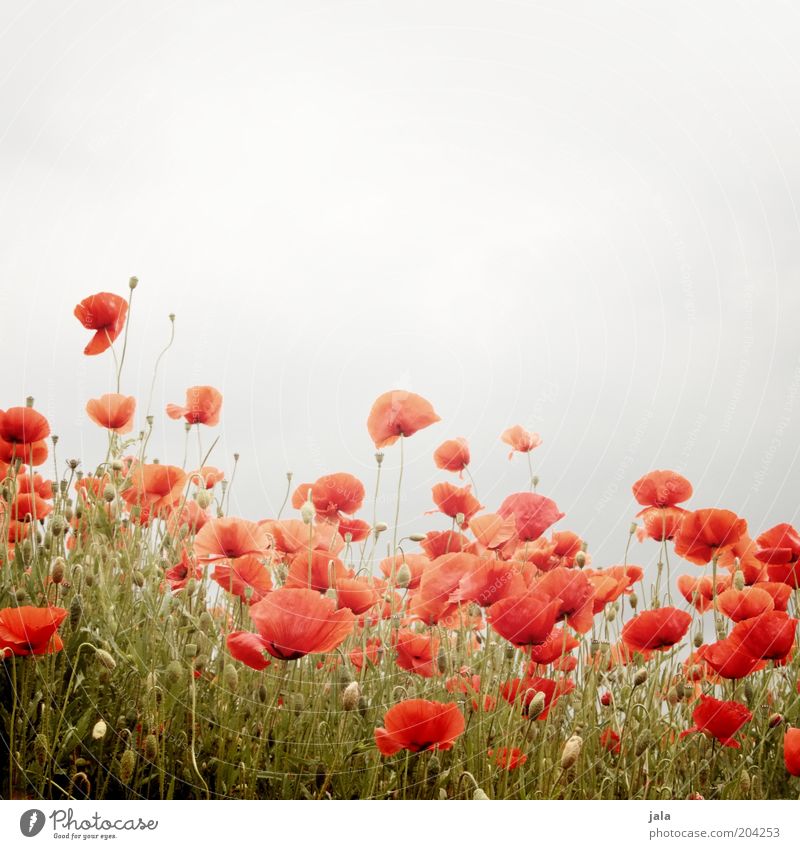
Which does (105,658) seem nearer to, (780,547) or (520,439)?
(520,439)

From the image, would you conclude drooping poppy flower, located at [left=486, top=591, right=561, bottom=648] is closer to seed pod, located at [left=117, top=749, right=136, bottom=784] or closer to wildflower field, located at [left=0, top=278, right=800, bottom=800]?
wildflower field, located at [left=0, top=278, right=800, bottom=800]

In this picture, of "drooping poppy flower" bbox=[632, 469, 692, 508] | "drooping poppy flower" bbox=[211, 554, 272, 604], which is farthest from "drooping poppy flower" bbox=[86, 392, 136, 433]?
"drooping poppy flower" bbox=[632, 469, 692, 508]

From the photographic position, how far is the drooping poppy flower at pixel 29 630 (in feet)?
4.36

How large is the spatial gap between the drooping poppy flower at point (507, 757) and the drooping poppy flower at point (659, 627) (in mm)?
328

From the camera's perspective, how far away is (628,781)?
1.65 meters

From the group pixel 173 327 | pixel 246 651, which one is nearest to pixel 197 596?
pixel 246 651

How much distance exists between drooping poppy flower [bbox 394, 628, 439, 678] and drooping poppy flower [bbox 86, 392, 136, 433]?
0.70 metres

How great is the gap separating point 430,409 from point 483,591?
0.37 metres

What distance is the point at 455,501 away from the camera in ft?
6.07

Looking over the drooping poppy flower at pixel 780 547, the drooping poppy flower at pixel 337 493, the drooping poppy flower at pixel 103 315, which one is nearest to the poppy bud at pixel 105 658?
the drooping poppy flower at pixel 337 493

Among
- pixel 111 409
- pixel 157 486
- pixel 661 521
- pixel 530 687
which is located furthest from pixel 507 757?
pixel 111 409
